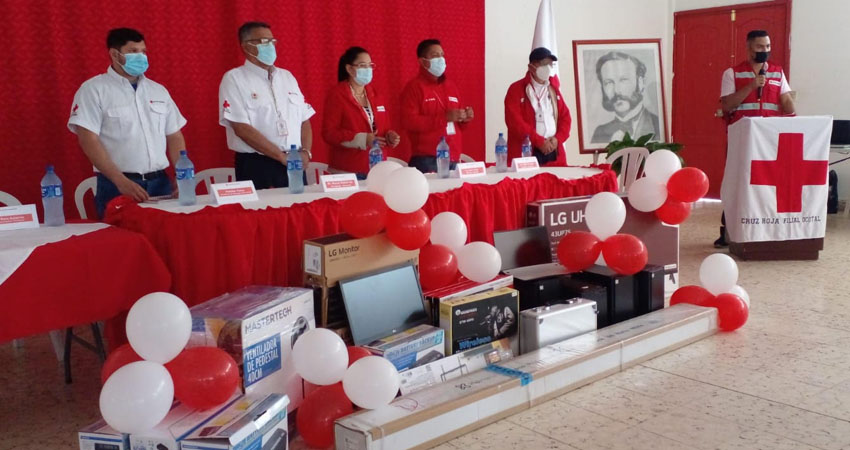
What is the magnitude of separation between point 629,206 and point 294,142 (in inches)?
67.7

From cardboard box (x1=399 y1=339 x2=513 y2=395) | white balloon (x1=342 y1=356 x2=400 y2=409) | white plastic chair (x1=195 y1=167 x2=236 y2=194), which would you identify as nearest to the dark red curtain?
white plastic chair (x1=195 y1=167 x2=236 y2=194)

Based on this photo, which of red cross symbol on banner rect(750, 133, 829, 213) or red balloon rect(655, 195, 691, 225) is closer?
red balloon rect(655, 195, 691, 225)

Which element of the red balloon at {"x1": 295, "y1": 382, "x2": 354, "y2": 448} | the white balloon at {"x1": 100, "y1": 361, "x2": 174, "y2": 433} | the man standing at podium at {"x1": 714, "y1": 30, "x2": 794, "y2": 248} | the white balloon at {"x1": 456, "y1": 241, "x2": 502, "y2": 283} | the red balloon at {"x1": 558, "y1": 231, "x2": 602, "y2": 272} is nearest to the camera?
the white balloon at {"x1": 100, "y1": 361, "x2": 174, "y2": 433}

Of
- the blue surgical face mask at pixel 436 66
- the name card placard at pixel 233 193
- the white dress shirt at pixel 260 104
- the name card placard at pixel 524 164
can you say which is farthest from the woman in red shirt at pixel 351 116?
the name card placard at pixel 233 193

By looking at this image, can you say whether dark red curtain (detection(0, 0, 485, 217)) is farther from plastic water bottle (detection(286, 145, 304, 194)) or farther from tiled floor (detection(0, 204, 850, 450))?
plastic water bottle (detection(286, 145, 304, 194))

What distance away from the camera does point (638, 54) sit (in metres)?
6.31

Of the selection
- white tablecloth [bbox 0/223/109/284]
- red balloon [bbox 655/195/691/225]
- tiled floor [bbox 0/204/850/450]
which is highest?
white tablecloth [bbox 0/223/109/284]

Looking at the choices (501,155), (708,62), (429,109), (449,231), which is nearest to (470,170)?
(501,155)

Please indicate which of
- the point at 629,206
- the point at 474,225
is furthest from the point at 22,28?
the point at 629,206

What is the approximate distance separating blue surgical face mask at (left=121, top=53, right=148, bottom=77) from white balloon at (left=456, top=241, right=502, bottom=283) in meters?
1.65

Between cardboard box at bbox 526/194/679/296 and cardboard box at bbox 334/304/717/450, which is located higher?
cardboard box at bbox 526/194/679/296

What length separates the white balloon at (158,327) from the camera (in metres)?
1.91

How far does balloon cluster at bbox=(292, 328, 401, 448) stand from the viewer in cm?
209

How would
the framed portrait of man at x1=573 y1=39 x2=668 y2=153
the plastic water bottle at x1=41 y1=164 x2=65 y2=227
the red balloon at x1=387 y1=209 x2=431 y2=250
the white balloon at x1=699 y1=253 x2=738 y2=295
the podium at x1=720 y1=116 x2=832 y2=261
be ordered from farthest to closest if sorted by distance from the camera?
the framed portrait of man at x1=573 y1=39 x2=668 y2=153 < the podium at x1=720 y1=116 x2=832 y2=261 < the white balloon at x1=699 y1=253 x2=738 y2=295 < the red balloon at x1=387 y1=209 x2=431 y2=250 < the plastic water bottle at x1=41 y1=164 x2=65 y2=227
